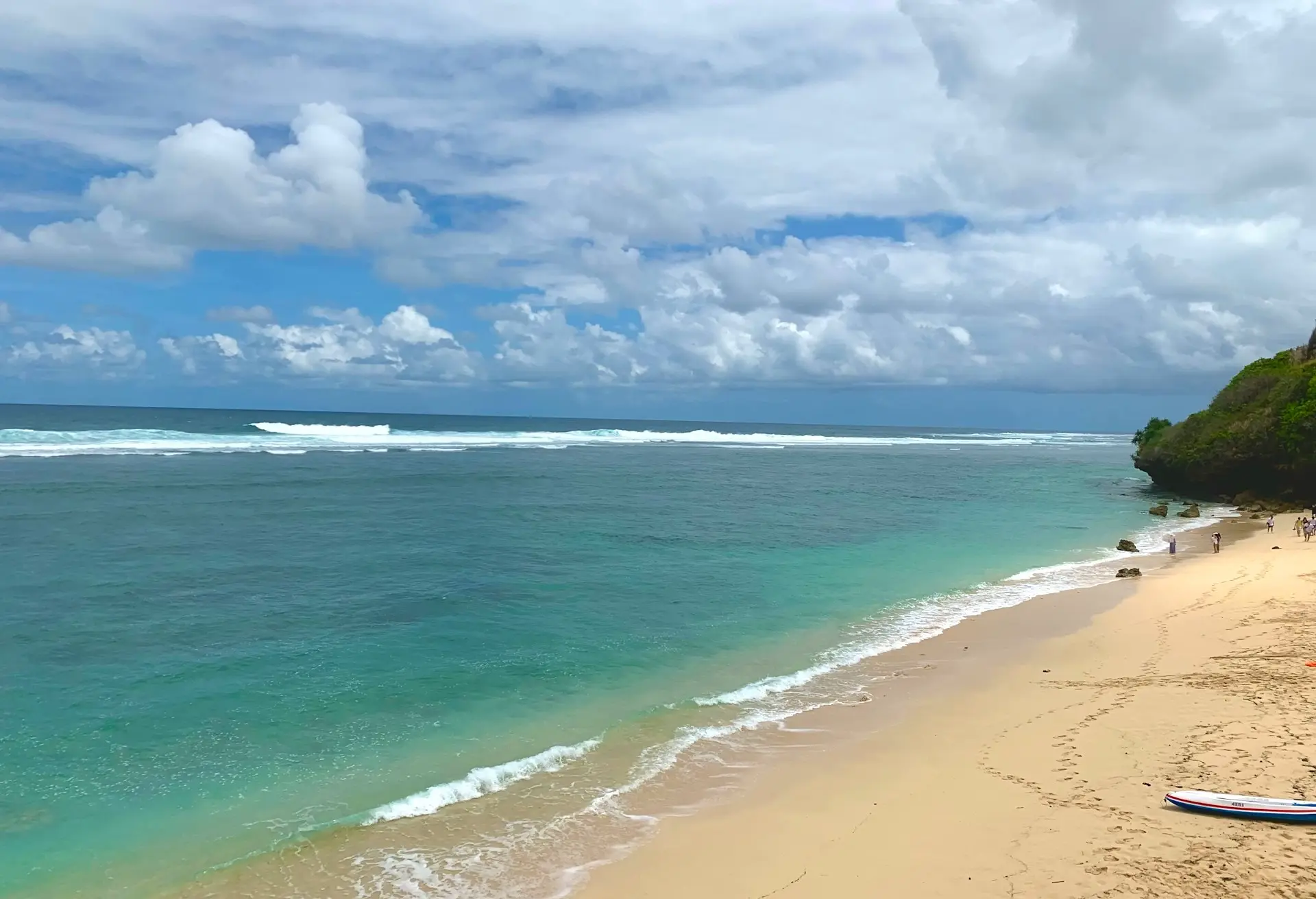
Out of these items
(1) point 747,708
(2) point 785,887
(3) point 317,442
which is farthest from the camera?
(3) point 317,442

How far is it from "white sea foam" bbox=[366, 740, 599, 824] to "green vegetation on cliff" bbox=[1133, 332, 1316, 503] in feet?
132

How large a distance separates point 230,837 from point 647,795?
15.2 feet

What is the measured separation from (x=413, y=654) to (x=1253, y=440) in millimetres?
43244

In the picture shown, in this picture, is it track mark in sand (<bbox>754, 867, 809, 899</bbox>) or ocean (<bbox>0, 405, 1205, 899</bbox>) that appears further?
ocean (<bbox>0, 405, 1205, 899</bbox>)

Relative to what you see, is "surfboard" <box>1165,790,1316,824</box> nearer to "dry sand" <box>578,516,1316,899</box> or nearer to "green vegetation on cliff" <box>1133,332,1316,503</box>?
"dry sand" <box>578,516,1316,899</box>

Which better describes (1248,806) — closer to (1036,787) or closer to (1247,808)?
(1247,808)

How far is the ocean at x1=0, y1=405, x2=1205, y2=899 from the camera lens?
8.89 m

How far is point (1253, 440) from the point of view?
4100cm

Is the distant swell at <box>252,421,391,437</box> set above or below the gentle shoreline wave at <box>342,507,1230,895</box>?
above

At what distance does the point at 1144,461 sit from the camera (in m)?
51.1

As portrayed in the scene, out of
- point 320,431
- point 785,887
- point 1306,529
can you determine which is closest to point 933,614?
point 785,887

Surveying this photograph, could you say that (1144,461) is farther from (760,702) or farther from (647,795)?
(647,795)

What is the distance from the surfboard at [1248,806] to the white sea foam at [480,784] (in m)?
7.08

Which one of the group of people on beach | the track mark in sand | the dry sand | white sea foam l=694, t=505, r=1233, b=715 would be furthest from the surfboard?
the group of people on beach
